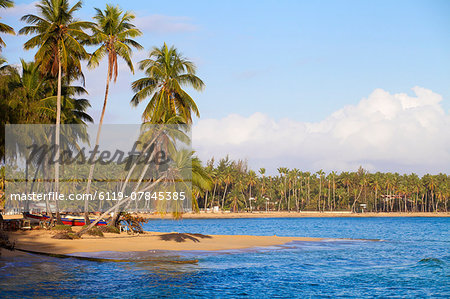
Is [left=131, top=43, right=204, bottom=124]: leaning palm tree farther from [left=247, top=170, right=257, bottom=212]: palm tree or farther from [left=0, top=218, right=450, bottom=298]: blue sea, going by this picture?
[left=247, top=170, right=257, bottom=212]: palm tree

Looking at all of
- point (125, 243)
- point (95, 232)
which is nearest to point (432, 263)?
point (125, 243)

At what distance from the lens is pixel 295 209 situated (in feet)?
549

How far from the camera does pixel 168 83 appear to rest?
3541cm

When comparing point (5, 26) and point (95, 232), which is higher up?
point (5, 26)

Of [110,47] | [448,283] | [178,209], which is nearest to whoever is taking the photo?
[448,283]

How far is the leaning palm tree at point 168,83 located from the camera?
116 feet

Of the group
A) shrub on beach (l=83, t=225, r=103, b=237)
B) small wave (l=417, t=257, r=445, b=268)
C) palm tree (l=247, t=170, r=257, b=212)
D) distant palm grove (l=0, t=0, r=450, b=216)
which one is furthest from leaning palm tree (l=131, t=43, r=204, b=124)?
palm tree (l=247, t=170, r=257, b=212)

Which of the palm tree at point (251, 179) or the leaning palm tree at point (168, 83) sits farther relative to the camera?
the palm tree at point (251, 179)

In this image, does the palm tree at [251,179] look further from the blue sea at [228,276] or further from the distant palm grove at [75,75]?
the blue sea at [228,276]

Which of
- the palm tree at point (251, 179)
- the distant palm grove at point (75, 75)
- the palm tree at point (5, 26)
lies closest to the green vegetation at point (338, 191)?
the palm tree at point (251, 179)

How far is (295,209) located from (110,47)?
139014 millimetres

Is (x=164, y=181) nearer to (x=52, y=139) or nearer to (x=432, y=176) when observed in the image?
(x=52, y=139)

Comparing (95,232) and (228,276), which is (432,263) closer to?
(228,276)

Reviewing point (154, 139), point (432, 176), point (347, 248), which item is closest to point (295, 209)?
point (432, 176)
